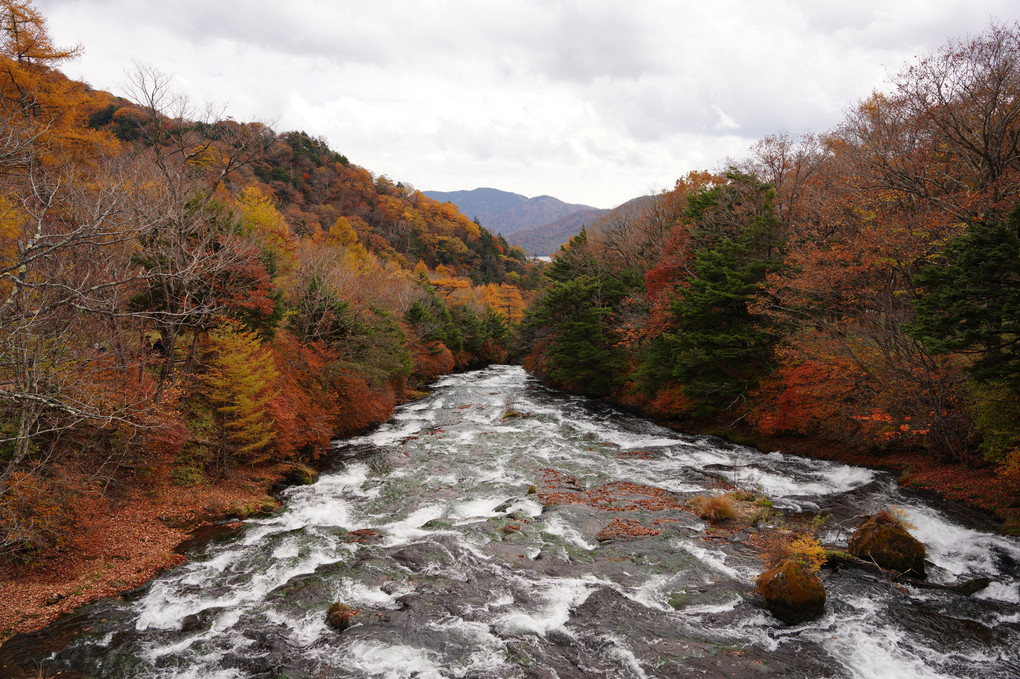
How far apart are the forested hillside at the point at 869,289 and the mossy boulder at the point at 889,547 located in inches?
188

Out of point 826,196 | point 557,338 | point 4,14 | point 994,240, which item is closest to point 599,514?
point 994,240

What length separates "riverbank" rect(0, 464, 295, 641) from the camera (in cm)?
1000

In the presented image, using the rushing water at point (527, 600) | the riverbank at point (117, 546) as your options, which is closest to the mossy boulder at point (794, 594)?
the rushing water at point (527, 600)

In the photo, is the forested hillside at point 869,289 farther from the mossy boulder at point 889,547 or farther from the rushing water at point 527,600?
the mossy boulder at point 889,547

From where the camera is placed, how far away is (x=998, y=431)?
14023 mm

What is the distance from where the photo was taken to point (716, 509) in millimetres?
14789

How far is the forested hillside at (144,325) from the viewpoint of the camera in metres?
8.83

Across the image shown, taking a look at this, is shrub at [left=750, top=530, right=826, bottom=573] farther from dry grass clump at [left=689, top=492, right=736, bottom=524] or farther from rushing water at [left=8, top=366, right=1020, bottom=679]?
dry grass clump at [left=689, top=492, right=736, bottom=524]

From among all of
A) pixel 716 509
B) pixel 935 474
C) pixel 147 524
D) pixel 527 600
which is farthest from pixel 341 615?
pixel 935 474

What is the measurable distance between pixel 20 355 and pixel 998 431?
83.3 ft

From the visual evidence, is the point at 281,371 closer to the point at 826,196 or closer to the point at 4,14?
the point at 4,14

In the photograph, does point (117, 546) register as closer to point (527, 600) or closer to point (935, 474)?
point (527, 600)

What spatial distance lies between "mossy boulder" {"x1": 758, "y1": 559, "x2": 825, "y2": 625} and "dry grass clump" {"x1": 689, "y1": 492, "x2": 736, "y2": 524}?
4289 millimetres

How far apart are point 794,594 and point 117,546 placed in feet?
52.8
